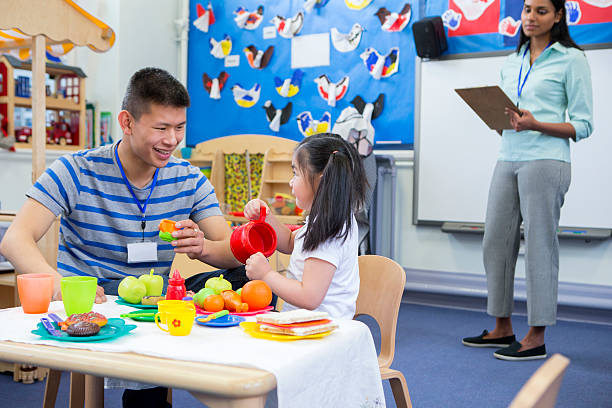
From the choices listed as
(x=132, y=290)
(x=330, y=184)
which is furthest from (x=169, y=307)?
(x=330, y=184)

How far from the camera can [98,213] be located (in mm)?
1727

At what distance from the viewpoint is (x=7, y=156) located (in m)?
4.14

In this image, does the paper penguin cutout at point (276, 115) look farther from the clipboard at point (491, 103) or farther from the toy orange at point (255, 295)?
the toy orange at point (255, 295)

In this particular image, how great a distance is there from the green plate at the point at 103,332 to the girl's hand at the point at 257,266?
1.30ft

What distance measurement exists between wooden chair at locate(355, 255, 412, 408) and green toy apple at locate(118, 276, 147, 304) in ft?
1.94

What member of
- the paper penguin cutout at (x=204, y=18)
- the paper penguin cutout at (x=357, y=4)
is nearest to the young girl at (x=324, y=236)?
the paper penguin cutout at (x=357, y=4)

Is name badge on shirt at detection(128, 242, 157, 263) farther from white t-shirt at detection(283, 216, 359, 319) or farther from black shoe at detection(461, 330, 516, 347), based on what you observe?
black shoe at detection(461, 330, 516, 347)

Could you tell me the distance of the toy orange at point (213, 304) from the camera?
1190 millimetres

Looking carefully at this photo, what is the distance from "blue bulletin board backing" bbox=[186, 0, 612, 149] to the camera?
4020 mm

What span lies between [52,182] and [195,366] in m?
1.03

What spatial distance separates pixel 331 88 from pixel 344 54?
0.26 m

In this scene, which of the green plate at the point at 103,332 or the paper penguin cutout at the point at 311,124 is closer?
the green plate at the point at 103,332

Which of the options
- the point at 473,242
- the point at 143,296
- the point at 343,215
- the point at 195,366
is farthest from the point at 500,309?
the point at 195,366

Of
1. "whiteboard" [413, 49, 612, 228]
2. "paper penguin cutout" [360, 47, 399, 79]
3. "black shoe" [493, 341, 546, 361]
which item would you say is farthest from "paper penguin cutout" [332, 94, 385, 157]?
"black shoe" [493, 341, 546, 361]
